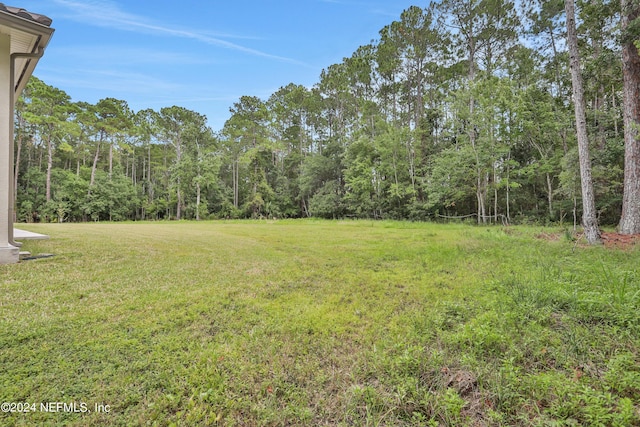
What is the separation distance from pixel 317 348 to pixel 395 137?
17.6 m

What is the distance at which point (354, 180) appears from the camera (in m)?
19.1

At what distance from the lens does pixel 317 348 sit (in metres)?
2.24

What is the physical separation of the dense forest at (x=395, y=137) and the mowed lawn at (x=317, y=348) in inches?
315

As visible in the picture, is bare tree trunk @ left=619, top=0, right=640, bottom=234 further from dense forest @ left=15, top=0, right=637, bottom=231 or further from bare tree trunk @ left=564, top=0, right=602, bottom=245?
bare tree trunk @ left=564, top=0, right=602, bottom=245

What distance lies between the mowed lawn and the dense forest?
801cm

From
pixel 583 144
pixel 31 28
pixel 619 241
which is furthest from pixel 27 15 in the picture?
pixel 619 241

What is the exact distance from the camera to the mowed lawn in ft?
5.12

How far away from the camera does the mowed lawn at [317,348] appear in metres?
1.56

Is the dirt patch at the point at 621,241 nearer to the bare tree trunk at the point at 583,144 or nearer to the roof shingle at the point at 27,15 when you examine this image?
the bare tree trunk at the point at 583,144

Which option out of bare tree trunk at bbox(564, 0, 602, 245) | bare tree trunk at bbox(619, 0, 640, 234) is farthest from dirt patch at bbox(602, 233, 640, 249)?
bare tree trunk at bbox(619, 0, 640, 234)

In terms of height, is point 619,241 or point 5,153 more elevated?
point 5,153

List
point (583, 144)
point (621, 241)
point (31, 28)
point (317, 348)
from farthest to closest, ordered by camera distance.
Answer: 1. point (583, 144)
2. point (621, 241)
3. point (31, 28)
4. point (317, 348)

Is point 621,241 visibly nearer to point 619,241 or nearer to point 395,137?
point 619,241

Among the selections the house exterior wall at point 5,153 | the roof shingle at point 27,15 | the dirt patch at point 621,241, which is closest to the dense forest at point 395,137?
the dirt patch at point 621,241
